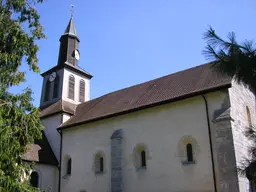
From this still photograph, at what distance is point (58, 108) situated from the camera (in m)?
20.9

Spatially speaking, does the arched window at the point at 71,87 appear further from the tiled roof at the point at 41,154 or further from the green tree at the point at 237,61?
the green tree at the point at 237,61

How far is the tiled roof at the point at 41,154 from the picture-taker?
17266 millimetres

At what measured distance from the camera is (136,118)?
51.8 feet

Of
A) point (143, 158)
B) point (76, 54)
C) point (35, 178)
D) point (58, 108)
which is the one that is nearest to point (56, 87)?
point (58, 108)

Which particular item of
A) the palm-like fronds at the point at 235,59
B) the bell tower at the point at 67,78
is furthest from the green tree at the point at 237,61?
the bell tower at the point at 67,78

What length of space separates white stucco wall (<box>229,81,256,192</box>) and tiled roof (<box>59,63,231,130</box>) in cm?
94

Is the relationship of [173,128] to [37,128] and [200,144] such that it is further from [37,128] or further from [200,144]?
[37,128]

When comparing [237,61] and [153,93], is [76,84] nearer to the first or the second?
[153,93]

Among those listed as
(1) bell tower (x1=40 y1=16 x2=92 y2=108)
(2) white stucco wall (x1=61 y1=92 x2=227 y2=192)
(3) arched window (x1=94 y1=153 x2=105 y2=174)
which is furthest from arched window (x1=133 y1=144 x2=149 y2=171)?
(1) bell tower (x1=40 y1=16 x2=92 y2=108)

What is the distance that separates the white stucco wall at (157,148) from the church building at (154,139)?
0.14 feet

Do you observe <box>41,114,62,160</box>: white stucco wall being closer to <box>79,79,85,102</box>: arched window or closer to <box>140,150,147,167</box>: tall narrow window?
<box>79,79,85,102</box>: arched window

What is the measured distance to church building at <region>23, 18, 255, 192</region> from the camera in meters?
12.6

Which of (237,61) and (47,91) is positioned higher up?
(47,91)

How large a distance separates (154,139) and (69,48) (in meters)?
13.4
